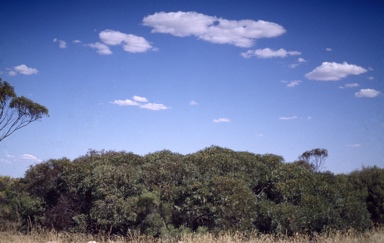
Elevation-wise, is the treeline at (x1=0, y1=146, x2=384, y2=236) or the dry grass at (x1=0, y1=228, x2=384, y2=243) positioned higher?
the treeline at (x1=0, y1=146, x2=384, y2=236)

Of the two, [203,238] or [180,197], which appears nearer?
[203,238]

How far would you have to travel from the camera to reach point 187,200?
45.4 ft

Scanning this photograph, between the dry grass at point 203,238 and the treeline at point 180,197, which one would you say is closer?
the dry grass at point 203,238

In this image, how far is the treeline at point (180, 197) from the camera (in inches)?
533

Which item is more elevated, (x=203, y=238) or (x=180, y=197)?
(x=180, y=197)

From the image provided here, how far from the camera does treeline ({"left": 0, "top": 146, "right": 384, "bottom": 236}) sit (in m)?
13.5

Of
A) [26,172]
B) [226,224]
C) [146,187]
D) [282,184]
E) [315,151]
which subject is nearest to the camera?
[226,224]

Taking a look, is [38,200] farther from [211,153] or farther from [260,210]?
[260,210]

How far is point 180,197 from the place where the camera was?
14.3 meters

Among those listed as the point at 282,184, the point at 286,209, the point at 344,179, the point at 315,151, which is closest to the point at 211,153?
the point at 282,184

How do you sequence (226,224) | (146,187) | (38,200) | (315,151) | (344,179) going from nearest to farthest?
1. (226,224)
2. (146,187)
3. (38,200)
4. (344,179)
5. (315,151)

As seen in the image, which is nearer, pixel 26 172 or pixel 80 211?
pixel 80 211

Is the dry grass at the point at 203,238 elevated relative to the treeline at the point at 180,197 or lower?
lower

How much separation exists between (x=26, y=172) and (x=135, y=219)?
7.12 m
